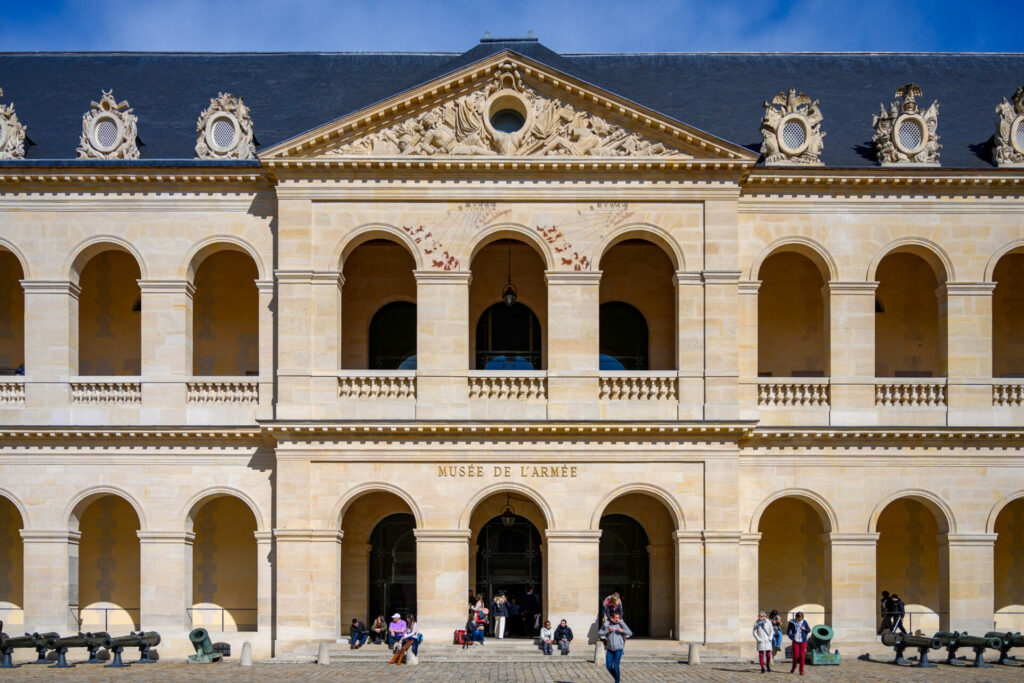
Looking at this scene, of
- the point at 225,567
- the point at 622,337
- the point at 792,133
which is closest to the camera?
the point at 792,133

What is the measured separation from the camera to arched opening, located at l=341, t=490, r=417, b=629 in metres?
31.4

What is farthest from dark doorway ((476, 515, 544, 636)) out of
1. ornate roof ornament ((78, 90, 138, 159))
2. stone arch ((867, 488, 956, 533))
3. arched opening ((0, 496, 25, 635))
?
ornate roof ornament ((78, 90, 138, 159))

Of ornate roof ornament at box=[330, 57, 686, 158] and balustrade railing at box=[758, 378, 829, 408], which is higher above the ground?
ornate roof ornament at box=[330, 57, 686, 158]

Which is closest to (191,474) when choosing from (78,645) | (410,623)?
(78,645)

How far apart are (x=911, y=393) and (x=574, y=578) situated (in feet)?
31.0

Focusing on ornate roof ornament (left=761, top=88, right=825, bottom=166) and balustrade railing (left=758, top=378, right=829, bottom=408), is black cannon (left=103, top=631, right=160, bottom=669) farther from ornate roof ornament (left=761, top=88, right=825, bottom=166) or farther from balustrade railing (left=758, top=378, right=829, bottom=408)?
ornate roof ornament (left=761, top=88, right=825, bottom=166)

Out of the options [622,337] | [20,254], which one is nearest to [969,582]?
[622,337]

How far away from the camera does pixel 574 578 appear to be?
2852cm

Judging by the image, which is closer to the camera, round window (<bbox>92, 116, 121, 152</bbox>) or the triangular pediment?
the triangular pediment

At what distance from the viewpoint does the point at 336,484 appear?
28672mm

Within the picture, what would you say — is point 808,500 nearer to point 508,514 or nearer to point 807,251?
point 807,251

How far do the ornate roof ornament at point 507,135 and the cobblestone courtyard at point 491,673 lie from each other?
38.6 feet

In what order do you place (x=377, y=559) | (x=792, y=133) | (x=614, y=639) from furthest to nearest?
(x=377, y=559) < (x=792, y=133) < (x=614, y=639)

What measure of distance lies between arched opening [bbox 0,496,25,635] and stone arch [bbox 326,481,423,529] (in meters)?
8.50
